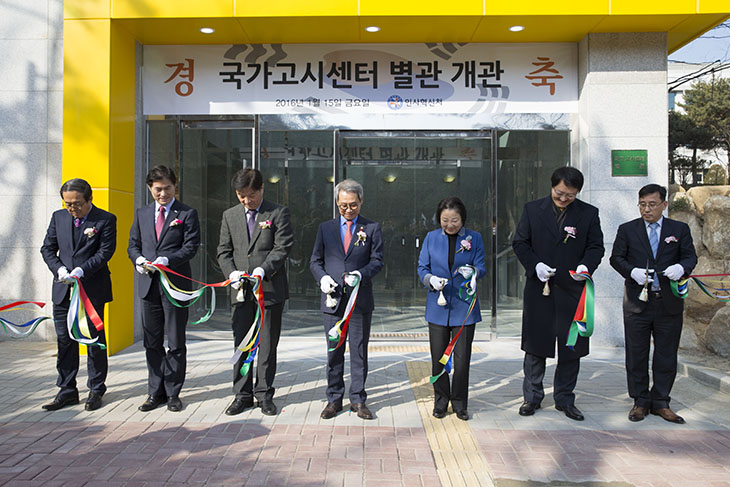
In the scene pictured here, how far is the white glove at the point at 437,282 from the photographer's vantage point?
14.3ft

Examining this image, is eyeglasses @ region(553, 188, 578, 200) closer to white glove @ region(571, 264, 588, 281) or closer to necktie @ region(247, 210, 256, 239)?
white glove @ region(571, 264, 588, 281)

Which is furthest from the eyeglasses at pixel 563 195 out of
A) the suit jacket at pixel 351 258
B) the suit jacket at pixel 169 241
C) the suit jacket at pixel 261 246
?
the suit jacket at pixel 169 241

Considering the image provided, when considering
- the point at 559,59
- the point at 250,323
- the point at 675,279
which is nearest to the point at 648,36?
the point at 559,59

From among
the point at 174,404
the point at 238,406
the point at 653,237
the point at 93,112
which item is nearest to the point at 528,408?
the point at 653,237

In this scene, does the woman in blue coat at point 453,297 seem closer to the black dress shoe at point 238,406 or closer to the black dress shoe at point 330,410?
the black dress shoe at point 330,410

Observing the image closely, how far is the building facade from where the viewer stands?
6832 mm

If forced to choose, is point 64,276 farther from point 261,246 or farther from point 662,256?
point 662,256

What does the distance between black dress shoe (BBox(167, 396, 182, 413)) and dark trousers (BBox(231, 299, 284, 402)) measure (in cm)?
47

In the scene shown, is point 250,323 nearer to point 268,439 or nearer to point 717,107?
point 268,439

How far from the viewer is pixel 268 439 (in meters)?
4.05

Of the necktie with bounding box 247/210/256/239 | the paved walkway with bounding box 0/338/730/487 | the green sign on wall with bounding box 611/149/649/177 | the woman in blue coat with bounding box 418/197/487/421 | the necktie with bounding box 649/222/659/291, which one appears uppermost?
the green sign on wall with bounding box 611/149/649/177

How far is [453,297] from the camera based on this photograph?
4.55m

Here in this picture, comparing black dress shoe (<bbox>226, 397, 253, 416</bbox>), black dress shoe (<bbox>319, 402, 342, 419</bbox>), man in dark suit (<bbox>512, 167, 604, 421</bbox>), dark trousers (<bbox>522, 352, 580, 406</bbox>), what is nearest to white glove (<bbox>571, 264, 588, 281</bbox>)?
man in dark suit (<bbox>512, 167, 604, 421</bbox>)

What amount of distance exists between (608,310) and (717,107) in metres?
19.2
